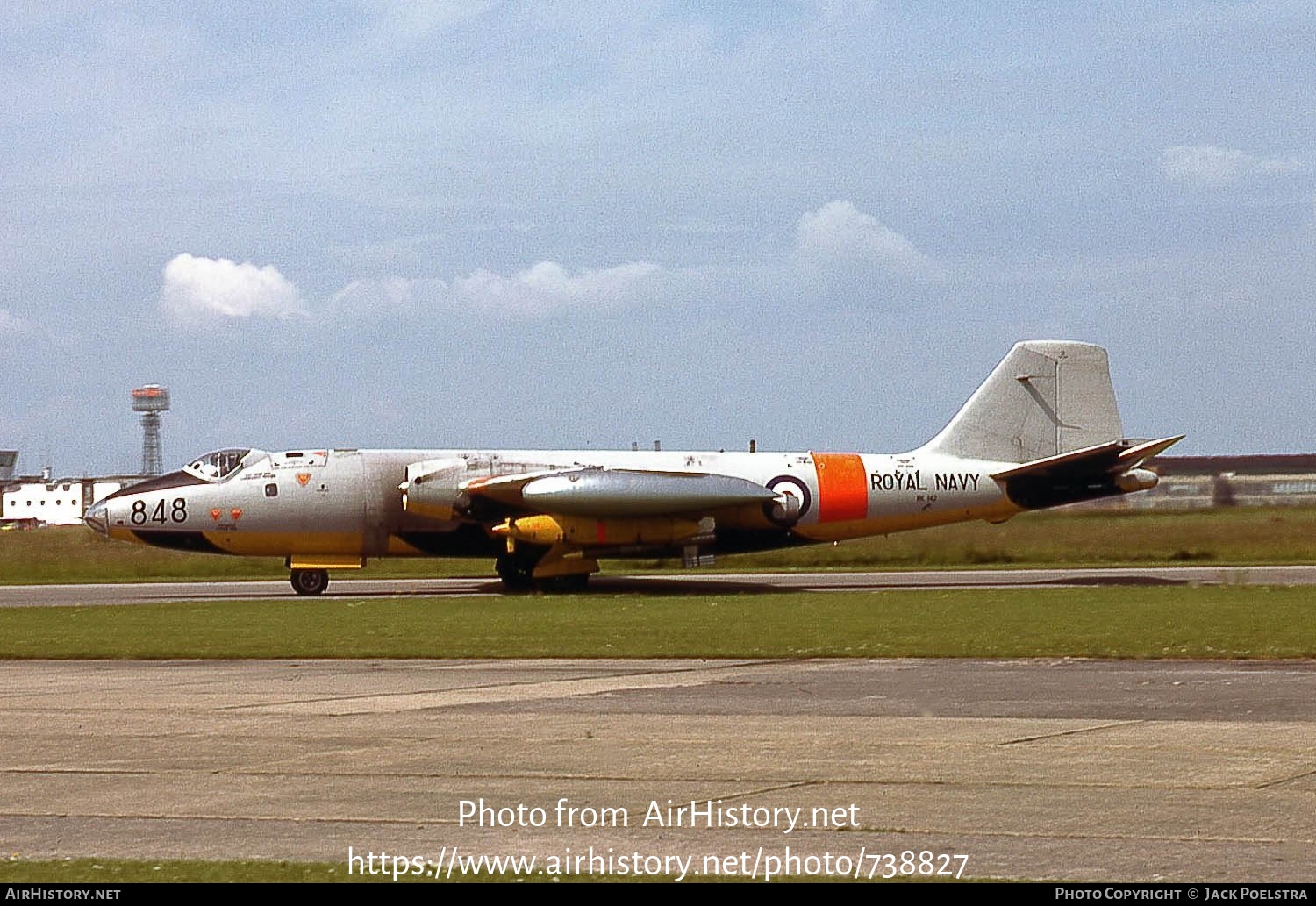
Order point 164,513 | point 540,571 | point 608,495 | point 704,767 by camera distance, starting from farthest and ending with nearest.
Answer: point 540,571
point 164,513
point 608,495
point 704,767

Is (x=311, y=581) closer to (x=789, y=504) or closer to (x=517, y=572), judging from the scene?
(x=517, y=572)

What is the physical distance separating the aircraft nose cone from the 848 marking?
2.65ft

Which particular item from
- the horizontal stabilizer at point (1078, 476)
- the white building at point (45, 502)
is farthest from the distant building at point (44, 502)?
the horizontal stabilizer at point (1078, 476)

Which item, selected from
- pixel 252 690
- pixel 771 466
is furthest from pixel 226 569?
pixel 252 690

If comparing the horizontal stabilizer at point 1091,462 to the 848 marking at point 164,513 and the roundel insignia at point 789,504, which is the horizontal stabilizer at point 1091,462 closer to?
the roundel insignia at point 789,504

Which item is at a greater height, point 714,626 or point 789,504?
point 789,504

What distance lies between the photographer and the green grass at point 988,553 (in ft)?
149

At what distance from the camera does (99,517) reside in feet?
120

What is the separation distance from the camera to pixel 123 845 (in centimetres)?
885

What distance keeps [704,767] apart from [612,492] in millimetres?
24057

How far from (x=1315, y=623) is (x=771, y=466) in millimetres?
16377

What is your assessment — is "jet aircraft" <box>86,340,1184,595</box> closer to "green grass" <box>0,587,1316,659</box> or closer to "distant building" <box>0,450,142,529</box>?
"green grass" <box>0,587,1316,659</box>

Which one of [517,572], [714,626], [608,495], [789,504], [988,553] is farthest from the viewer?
[988,553]

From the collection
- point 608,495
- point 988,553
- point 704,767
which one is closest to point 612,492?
point 608,495
